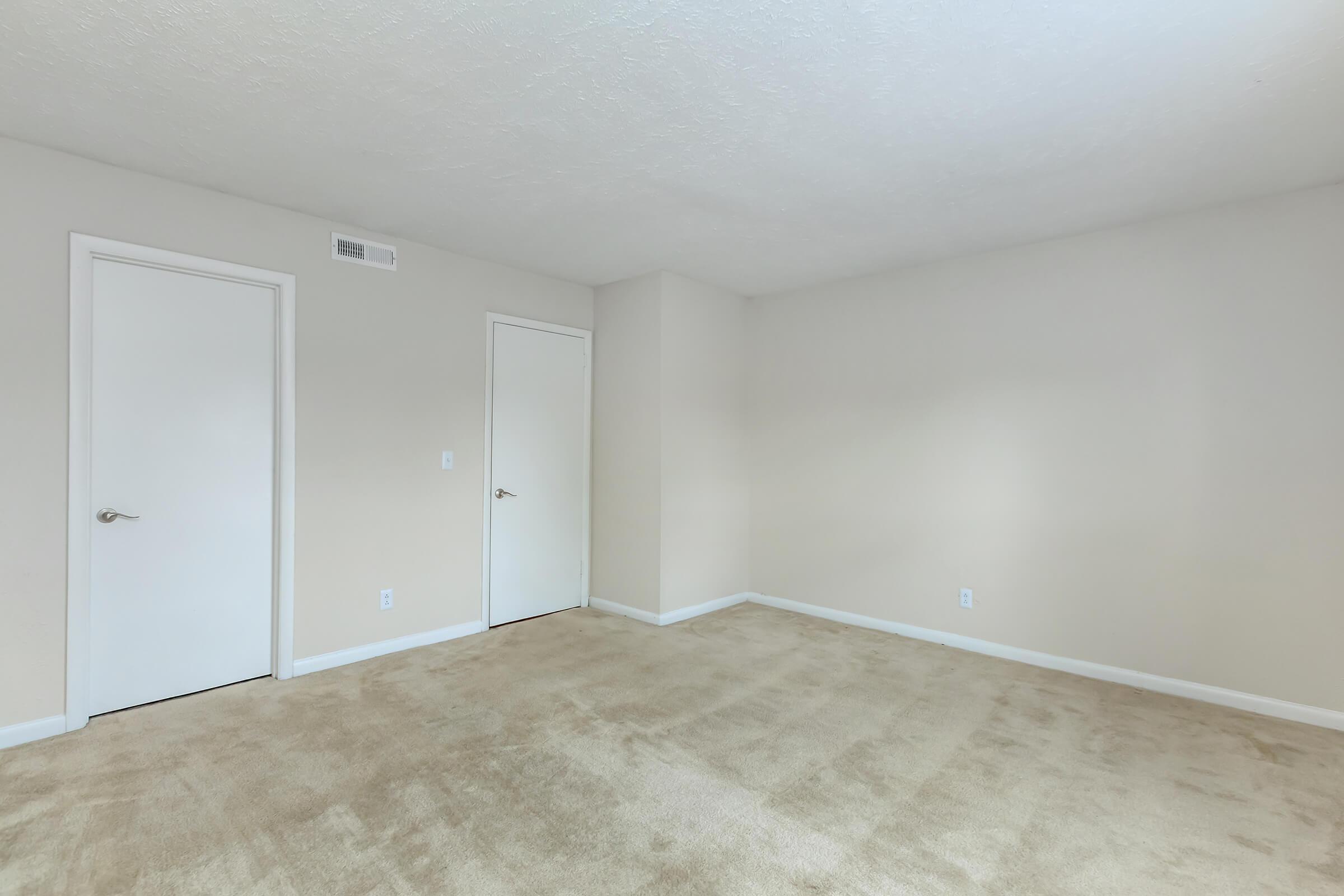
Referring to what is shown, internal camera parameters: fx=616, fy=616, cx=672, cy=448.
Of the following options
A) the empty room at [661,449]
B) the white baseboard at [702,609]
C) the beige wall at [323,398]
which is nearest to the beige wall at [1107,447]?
the empty room at [661,449]

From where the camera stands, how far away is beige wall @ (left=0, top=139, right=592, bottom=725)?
2.58 m

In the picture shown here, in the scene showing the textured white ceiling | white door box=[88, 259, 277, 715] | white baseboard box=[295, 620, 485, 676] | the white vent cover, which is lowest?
white baseboard box=[295, 620, 485, 676]

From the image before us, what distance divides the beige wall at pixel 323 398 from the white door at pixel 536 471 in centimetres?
17

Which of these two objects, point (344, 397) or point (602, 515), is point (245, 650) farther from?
point (602, 515)

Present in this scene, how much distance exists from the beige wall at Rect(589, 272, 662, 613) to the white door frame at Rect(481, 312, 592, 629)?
0.05m

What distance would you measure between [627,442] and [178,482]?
104 inches

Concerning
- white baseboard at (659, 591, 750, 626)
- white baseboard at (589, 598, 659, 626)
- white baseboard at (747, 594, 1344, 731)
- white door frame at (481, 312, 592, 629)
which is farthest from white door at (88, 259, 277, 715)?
white baseboard at (747, 594, 1344, 731)

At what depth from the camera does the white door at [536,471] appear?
14.1 feet

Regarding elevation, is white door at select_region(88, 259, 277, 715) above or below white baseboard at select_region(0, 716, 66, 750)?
above

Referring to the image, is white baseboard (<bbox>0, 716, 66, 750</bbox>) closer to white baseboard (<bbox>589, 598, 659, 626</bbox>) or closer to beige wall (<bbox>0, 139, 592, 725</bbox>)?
beige wall (<bbox>0, 139, 592, 725</bbox>)

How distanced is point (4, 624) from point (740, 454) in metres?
4.25

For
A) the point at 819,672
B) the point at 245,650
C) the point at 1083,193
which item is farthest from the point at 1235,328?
the point at 245,650

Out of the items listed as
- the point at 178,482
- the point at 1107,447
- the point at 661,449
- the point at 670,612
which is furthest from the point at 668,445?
the point at 178,482

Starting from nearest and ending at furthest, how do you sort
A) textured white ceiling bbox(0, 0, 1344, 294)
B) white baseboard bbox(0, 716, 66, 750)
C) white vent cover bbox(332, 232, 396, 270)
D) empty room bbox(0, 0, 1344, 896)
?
textured white ceiling bbox(0, 0, 1344, 294), empty room bbox(0, 0, 1344, 896), white baseboard bbox(0, 716, 66, 750), white vent cover bbox(332, 232, 396, 270)
